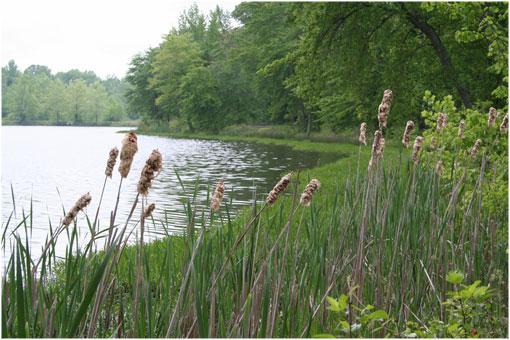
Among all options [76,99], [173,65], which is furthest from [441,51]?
[76,99]

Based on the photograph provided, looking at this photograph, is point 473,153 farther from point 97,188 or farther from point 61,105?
point 61,105

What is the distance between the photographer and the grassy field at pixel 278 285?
8.29ft

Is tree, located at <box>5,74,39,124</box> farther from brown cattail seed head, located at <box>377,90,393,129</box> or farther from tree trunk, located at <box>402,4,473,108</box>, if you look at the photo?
brown cattail seed head, located at <box>377,90,393,129</box>

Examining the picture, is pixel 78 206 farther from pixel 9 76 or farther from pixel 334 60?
pixel 9 76

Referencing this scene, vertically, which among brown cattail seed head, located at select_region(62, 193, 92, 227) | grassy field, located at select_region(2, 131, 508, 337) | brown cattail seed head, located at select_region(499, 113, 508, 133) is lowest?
grassy field, located at select_region(2, 131, 508, 337)

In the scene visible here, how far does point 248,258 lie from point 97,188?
15455 millimetres

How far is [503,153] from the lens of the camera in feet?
19.7

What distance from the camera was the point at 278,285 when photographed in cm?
264

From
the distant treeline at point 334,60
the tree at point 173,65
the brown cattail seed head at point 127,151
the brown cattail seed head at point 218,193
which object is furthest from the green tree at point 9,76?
the brown cattail seed head at point 127,151

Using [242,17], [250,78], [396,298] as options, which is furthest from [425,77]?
[250,78]

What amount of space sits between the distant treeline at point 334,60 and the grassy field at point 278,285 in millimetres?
3024

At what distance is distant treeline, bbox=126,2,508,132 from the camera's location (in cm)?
1733

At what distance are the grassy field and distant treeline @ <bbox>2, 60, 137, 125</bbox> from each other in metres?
75.0

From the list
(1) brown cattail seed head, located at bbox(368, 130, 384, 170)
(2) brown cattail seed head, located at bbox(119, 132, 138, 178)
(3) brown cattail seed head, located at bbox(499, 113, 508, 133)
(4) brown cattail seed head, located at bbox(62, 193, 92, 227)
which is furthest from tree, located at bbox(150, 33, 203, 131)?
(2) brown cattail seed head, located at bbox(119, 132, 138, 178)
